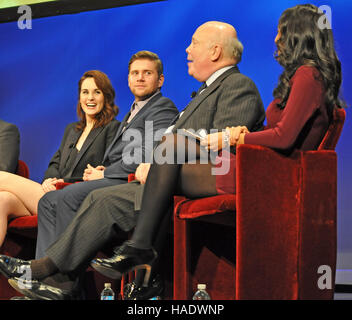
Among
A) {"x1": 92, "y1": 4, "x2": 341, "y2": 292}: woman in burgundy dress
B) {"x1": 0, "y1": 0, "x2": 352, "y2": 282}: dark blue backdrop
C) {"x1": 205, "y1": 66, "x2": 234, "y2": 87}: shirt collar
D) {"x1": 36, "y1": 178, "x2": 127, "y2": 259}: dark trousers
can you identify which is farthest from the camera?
{"x1": 0, "y1": 0, "x2": 352, "y2": 282}: dark blue backdrop

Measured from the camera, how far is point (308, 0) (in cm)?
387

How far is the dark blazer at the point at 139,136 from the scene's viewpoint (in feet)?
9.74

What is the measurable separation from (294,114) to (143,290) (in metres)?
1.01

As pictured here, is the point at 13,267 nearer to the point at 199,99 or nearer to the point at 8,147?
the point at 199,99

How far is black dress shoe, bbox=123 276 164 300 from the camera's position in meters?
2.36

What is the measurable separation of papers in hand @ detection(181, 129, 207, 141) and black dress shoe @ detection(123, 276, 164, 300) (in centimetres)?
68

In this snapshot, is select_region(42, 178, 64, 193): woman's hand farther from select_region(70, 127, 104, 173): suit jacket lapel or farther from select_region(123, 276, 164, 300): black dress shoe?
select_region(123, 276, 164, 300): black dress shoe

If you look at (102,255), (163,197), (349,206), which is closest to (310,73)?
(163,197)

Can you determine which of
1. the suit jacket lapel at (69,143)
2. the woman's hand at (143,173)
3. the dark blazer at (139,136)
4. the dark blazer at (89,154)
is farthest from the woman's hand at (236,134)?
the suit jacket lapel at (69,143)

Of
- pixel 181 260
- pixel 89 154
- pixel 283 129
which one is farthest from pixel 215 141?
pixel 89 154

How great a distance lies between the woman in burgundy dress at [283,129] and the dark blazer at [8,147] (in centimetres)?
147

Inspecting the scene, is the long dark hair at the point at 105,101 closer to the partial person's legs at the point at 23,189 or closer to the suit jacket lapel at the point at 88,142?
the suit jacket lapel at the point at 88,142

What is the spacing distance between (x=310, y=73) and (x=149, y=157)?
3.68 feet

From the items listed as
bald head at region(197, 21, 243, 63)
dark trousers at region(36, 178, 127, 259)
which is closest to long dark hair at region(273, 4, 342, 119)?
bald head at region(197, 21, 243, 63)
